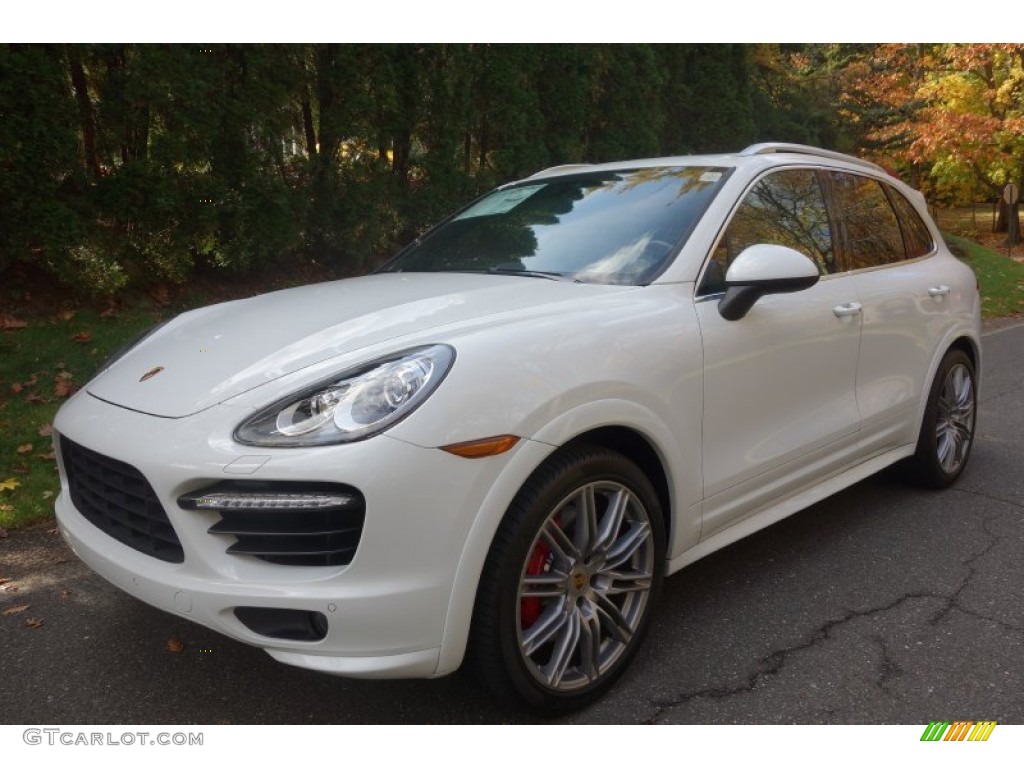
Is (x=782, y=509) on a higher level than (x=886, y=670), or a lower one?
higher

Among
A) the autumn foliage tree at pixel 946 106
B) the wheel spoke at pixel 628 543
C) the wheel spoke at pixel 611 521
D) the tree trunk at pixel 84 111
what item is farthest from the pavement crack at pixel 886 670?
the autumn foliage tree at pixel 946 106

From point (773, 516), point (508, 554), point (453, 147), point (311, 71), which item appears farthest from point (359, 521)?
point (453, 147)

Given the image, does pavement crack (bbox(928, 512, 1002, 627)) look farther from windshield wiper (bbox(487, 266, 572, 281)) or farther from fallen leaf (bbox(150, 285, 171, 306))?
fallen leaf (bbox(150, 285, 171, 306))

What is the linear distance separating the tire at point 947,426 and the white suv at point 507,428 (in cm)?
64

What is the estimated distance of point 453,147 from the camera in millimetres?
8414

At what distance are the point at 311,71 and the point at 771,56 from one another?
1304cm

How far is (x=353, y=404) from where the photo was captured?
2225 mm

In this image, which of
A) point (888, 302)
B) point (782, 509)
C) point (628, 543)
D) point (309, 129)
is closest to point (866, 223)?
point (888, 302)

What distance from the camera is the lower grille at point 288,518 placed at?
83.4 inches

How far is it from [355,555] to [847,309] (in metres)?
2.39

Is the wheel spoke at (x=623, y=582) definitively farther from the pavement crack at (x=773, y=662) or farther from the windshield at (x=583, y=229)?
the windshield at (x=583, y=229)

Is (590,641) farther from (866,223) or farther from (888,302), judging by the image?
(866,223)

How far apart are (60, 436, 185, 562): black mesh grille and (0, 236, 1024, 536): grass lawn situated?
184 cm

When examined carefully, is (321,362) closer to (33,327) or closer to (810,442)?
(810,442)
